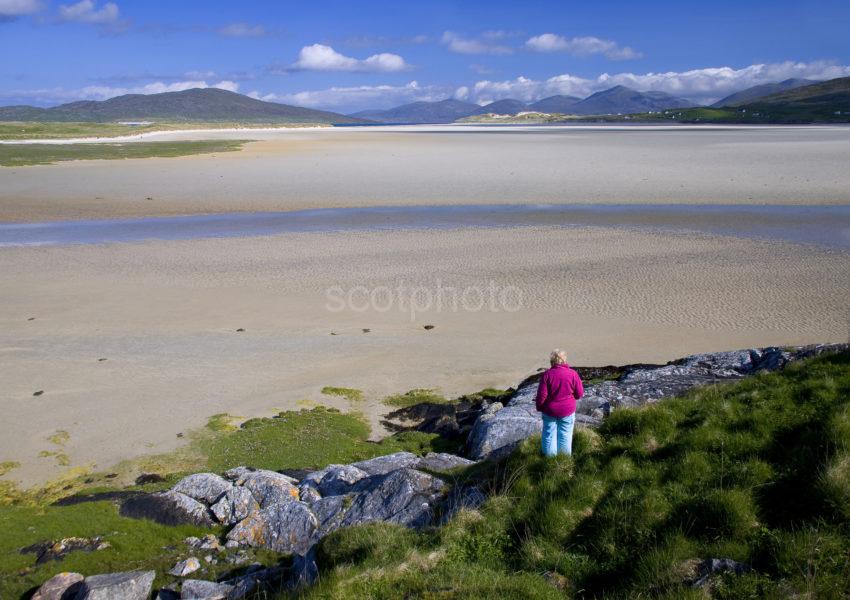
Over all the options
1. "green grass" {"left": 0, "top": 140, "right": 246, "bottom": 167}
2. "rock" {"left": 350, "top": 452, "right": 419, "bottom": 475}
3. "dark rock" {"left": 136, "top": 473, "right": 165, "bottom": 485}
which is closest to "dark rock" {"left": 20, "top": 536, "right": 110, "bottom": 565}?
"dark rock" {"left": 136, "top": 473, "right": 165, "bottom": 485}

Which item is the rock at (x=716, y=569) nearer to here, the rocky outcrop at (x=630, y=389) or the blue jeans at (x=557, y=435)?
the blue jeans at (x=557, y=435)

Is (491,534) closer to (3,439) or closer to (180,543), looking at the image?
(180,543)

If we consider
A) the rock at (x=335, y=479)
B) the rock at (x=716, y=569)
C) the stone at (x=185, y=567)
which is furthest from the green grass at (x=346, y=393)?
the rock at (x=716, y=569)

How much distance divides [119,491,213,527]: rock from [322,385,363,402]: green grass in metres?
4.68

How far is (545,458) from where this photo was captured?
22.6ft

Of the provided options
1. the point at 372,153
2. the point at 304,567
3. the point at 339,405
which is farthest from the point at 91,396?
the point at 372,153

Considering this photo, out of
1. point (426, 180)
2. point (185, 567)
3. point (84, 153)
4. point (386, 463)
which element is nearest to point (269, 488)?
point (185, 567)

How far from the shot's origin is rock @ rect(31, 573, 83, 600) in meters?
6.46

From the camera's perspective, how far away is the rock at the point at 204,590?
20.3ft

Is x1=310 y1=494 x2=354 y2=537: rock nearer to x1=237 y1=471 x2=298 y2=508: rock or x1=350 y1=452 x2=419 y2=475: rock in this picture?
x1=237 y1=471 x2=298 y2=508: rock

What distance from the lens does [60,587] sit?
6.56 m

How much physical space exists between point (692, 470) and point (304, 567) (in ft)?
12.1

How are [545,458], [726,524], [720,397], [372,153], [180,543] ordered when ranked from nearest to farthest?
[726,524] < [545,458] < [180,543] < [720,397] < [372,153]

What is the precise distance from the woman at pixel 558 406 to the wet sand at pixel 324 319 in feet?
16.9
